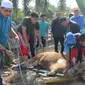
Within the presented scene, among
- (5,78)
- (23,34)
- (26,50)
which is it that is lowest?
(5,78)

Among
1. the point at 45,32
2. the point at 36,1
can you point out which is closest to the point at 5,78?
the point at 45,32

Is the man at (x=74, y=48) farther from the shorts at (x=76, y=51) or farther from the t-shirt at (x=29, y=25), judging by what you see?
the t-shirt at (x=29, y=25)

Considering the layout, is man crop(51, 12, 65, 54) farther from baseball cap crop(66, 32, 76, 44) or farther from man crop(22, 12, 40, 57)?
baseball cap crop(66, 32, 76, 44)

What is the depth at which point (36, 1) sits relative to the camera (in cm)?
2767

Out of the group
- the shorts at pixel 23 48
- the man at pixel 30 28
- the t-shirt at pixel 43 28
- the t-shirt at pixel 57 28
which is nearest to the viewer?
the man at pixel 30 28

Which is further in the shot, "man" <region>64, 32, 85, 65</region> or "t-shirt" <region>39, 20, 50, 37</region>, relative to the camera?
"t-shirt" <region>39, 20, 50, 37</region>

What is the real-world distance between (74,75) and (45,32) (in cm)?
381

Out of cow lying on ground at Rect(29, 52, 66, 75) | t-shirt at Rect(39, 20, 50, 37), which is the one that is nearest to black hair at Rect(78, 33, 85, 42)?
cow lying on ground at Rect(29, 52, 66, 75)

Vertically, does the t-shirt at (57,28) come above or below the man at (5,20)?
below

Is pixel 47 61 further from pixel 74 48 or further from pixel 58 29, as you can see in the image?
pixel 74 48

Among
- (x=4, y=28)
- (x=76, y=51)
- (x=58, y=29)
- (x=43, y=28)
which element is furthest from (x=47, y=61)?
(x=4, y=28)

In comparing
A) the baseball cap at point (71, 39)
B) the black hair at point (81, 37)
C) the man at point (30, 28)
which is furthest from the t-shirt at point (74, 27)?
the black hair at point (81, 37)

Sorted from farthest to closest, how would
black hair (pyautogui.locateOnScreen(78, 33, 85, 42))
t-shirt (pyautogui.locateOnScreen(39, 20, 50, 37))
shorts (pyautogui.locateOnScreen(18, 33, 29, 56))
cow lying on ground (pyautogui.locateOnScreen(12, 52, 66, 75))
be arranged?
t-shirt (pyautogui.locateOnScreen(39, 20, 50, 37)) < cow lying on ground (pyautogui.locateOnScreen(12, 52, 66, 75)) < shorts (pyautogui.locateOnScreen(18, 33, 29, 56)) < black hair (pyautogui.locateOnScreen(78, 33, 85, 42))

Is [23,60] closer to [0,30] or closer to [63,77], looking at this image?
[63,77]
